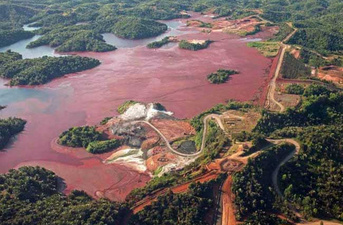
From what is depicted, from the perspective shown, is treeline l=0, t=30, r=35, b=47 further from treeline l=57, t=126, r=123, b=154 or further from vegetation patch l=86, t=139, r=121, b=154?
vegetation patch l=86, t=139, r=121, b=154

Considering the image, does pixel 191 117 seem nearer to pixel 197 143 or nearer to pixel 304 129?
pixel 197 143

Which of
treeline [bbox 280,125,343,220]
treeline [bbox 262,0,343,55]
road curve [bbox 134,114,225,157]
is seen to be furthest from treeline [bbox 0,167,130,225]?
treeline [bbox 262,0,343,55]

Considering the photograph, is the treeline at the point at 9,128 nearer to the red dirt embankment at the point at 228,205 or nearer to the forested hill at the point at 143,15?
the red dirt embankment at the point at 228,205

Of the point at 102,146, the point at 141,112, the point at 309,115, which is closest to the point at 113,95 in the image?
the point at 141,112

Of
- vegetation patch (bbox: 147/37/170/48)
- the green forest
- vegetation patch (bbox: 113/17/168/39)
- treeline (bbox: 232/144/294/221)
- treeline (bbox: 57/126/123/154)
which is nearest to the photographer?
the green forest

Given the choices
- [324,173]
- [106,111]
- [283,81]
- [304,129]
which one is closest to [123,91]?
[106,111]
